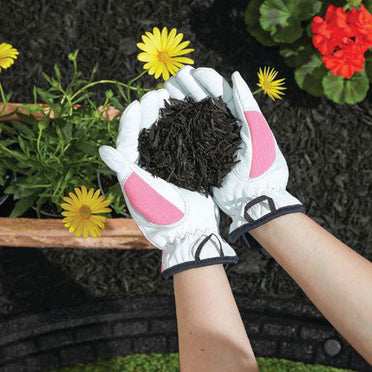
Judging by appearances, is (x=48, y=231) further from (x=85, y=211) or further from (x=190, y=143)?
(x=190, y=143)

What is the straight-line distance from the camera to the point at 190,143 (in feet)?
3.71

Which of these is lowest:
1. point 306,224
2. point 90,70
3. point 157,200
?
point 306,224

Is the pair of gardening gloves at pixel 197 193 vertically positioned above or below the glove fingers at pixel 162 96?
below

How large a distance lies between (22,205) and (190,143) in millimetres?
480

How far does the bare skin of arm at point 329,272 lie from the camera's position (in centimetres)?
95

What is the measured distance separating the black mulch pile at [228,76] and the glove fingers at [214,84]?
24.2 inches

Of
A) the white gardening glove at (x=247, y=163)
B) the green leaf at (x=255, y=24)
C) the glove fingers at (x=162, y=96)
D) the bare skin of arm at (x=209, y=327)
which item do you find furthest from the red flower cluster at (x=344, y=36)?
the bare skin of arm at (x=209, y=327)

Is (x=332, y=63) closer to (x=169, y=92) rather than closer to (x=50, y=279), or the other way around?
(x=169, y=92)

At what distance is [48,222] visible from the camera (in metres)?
1.19

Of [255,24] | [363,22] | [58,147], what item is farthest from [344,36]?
[58,147]

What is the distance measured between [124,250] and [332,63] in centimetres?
97

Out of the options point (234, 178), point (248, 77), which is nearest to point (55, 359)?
point (234, 178)

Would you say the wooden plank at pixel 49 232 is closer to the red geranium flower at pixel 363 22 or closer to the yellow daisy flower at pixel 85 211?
the yellow daisy flower at pixel 85 211

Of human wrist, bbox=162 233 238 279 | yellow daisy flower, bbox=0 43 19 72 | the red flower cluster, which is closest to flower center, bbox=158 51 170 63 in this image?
yellow daisy flower, bbox=0 43 19 72
